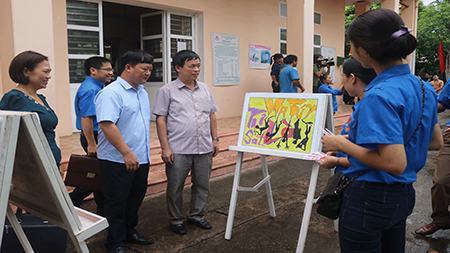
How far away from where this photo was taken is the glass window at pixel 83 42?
6375 millimetres

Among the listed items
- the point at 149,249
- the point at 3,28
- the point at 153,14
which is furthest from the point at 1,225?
the point at 153,14

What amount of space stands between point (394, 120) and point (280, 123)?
175cm

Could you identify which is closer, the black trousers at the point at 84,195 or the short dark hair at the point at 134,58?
the short dark hair at the point at 134,58

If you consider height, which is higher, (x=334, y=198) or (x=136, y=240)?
(x=334, y=198)

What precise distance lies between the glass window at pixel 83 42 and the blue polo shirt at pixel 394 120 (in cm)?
572

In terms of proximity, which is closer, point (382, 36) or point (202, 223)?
point (382, 36)

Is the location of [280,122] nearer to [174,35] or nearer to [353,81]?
[353,81]

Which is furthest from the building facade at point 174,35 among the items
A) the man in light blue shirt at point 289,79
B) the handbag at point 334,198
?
the handbag at point 334,198

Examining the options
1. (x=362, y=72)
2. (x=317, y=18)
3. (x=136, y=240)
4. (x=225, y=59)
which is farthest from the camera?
(x=317, y=18)

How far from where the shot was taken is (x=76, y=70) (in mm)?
6500

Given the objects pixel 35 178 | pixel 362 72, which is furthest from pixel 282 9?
pixel 35 178

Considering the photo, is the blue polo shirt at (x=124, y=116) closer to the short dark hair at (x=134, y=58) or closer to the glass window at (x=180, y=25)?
the short dark hair at (x=134, y=58)

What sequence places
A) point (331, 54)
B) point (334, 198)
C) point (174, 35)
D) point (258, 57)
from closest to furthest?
point (334, 198) < point (174, 35) < point (258, 57) < point (331, 54)

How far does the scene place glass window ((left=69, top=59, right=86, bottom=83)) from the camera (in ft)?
21.1
